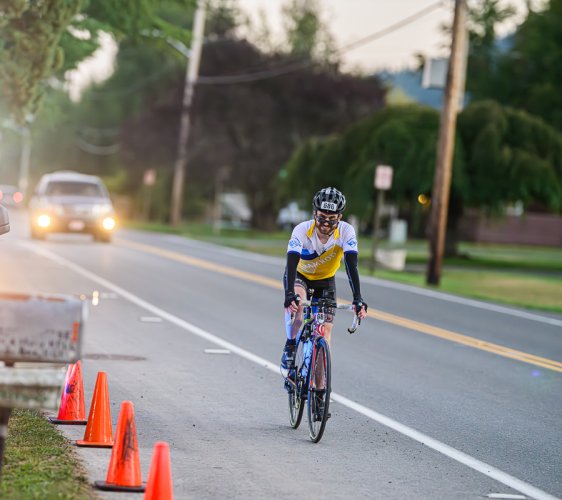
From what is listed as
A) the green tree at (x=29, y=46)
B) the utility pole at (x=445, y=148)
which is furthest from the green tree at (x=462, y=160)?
the green tree at (x=29, y=46)

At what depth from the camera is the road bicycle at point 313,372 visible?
382 inches

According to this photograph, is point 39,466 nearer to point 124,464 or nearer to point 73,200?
point 124,464

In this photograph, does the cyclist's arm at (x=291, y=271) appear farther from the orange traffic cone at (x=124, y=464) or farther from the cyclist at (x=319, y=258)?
the orange traffic cone at (x=124, y=464)

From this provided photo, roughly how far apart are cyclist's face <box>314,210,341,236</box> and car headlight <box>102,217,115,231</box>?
27.2 m

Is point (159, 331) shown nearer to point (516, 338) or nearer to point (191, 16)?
point (516, 338)

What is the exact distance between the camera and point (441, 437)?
1030cm

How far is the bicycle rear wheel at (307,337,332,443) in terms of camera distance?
9641mm

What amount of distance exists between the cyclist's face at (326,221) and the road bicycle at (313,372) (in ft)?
1.76

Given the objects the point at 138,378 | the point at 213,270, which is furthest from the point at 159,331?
the point at 213,270

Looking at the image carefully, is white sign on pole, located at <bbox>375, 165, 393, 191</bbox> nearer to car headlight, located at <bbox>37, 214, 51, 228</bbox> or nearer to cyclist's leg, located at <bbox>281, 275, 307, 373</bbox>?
car headlight, located at <bbox>37, 214, 51, 228</bbox>

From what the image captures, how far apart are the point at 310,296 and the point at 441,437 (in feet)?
4.91

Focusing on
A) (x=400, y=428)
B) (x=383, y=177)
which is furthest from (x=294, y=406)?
(x=383, y=177)

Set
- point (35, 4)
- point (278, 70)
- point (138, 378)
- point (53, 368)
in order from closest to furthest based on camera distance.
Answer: point (53, 368)
point (138, 378)
point (35, 4)
point (278, 70)

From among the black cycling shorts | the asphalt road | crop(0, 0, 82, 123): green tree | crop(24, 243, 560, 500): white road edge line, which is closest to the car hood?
the asphalt road
